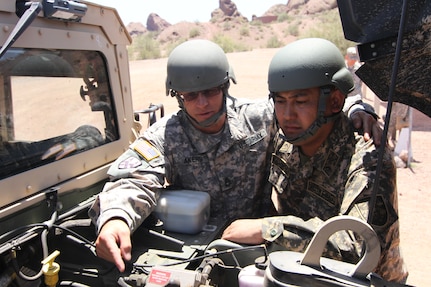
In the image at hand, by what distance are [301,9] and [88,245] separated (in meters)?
54.6

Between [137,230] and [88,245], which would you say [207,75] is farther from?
[88,245]

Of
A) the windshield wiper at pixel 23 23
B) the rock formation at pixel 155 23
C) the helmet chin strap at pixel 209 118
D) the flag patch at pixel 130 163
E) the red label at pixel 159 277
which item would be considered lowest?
the red label at pixel 159 277

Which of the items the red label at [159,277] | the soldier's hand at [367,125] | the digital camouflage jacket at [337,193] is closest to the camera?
the red label at [159,277]

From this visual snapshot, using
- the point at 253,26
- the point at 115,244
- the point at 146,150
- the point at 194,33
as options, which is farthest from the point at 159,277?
the point at 253,26

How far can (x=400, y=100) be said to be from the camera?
6.15 feet

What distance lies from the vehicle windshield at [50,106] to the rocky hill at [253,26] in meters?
29.4

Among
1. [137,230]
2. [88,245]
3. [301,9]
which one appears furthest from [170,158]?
[301,9]

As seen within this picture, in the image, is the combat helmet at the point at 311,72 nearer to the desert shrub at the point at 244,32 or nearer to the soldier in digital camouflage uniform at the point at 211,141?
the soldier in digital camouflage uniform at the point at 211,141

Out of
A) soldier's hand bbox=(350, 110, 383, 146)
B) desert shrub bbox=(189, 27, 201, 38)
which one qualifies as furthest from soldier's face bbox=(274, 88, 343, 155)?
desert shrub bbox=(189, 27, 201, 38)

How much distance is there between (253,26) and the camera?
149ft

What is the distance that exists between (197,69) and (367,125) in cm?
111

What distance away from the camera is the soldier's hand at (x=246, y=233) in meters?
2.35

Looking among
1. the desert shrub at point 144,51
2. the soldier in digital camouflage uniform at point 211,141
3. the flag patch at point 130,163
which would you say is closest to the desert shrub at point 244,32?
the desert shrub at point 144,51

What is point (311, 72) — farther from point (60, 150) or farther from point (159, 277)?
point (60, 150)
